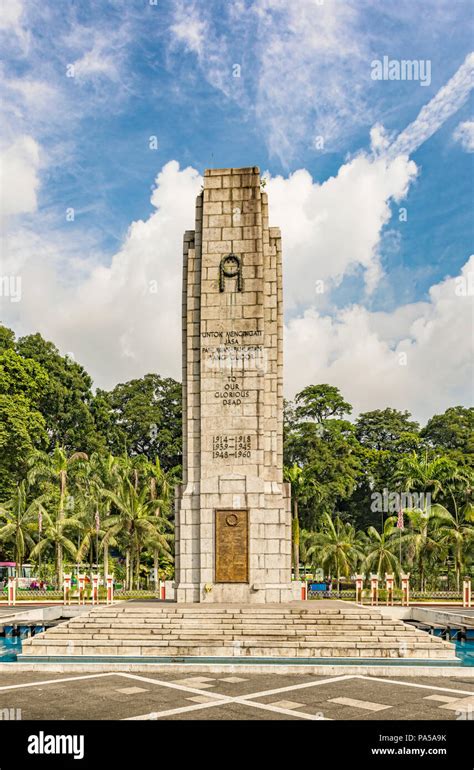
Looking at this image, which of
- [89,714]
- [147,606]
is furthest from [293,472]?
[89,714]

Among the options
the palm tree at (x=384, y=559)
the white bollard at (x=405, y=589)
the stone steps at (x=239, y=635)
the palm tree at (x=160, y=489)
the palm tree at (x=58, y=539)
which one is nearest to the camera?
the stone steps at (x=239, y=635)

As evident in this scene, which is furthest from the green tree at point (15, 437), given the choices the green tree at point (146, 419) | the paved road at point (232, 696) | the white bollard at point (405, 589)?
the paved road at point (232, 696)

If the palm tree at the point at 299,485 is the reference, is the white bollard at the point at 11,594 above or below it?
below

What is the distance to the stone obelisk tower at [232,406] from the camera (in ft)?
75.7

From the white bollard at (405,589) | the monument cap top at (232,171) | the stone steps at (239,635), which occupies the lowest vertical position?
the white bollard at (405,589)

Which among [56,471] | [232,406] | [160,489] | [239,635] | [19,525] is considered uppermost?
[232,406]

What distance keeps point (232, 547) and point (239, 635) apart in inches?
181

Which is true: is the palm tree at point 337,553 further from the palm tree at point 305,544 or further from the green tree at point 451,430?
the green tree at point 451,430

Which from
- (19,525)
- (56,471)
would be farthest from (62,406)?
(19,525)

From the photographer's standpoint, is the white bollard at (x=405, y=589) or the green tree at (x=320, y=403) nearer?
the white bollard at (x=405, y=589)

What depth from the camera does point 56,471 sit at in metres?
49.8

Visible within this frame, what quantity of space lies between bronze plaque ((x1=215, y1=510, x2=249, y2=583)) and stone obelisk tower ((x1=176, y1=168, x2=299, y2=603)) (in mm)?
31

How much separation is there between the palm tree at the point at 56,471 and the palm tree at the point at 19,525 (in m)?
1.71

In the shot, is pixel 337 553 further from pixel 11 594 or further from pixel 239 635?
pixel 239 635
